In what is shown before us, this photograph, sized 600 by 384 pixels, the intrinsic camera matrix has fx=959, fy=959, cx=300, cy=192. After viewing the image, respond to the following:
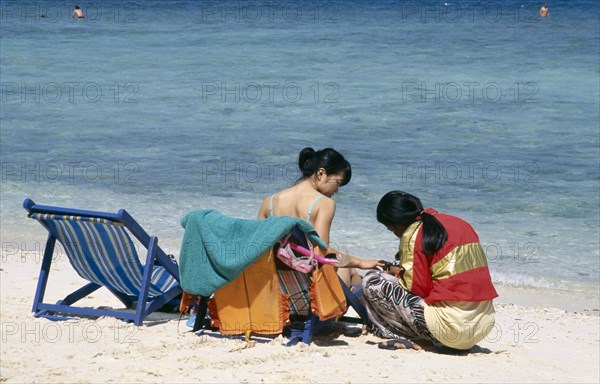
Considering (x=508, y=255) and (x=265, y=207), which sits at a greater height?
(x=265, y=207)

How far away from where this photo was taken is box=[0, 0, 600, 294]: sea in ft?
33.1

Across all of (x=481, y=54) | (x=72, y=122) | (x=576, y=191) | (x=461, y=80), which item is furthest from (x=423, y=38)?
(x=576, y=191)

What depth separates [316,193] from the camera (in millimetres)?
5496

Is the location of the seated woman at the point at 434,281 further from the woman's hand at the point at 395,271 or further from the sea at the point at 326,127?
the sea at the point at 326,127

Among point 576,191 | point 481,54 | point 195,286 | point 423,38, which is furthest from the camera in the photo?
point 423,38

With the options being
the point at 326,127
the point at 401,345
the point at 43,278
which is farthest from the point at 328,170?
the point at 326,127

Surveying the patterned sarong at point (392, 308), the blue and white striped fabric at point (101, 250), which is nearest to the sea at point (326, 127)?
the blue and white striped fabric at point (101, 250)

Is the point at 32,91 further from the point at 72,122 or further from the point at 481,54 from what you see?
the point at 481,54

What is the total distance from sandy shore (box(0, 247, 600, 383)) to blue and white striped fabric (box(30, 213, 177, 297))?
24 cm

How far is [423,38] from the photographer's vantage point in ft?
97.0

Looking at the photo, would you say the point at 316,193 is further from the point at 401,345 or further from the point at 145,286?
the point at 145,286

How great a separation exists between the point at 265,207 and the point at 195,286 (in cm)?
66

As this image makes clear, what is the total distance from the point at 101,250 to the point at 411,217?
1.79 m

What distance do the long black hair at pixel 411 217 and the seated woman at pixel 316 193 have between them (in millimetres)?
316
